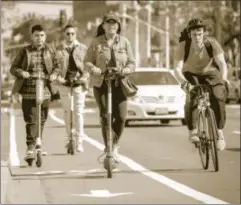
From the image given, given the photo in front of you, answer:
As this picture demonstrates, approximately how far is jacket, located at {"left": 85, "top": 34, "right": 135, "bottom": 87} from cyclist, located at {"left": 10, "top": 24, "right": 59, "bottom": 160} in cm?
37

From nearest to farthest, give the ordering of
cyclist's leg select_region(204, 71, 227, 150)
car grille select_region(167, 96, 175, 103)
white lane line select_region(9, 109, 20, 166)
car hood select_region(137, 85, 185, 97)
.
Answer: cyclist's leg select_region(204, 71, 227, 150), car hood select_region(137, 85, 185, 97), car grille select_region(167, 96, 175, 103), white lane line select_region(9, 109, 20, 166)

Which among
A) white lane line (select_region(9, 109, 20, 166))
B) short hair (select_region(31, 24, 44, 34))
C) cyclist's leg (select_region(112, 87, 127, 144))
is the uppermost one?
short hair (select_region(31, 24, 44, 34))

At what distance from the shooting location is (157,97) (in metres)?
13.4

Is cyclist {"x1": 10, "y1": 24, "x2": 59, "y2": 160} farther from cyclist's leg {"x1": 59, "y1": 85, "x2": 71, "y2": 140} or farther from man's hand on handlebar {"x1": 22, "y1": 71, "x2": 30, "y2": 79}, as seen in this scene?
cyclist's leg {"x1": 59, "y1": 85, "x2": 71, "y2": 140}

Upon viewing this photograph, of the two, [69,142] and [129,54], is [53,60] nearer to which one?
[129,54]

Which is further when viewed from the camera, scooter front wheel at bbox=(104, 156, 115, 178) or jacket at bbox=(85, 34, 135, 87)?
scooter front wheel at bbox=(104, 156, 115, 178)

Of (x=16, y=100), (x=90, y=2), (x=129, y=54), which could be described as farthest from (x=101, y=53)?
(x=90, y=2)

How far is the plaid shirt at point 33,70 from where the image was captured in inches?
460

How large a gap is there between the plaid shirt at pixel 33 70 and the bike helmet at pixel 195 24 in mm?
1458

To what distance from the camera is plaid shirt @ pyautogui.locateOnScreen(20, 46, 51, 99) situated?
1170cm

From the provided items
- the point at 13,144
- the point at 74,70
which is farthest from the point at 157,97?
the point at 13,144

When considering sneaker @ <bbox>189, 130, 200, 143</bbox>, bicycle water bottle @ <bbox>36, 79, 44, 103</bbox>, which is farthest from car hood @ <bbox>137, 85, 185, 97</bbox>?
bicycle water bottle @ <bbox>36, 79, 44, 103</bbox>

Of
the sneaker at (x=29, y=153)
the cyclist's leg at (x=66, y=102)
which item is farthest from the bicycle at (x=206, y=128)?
the sneaker at (x=29, y=153)

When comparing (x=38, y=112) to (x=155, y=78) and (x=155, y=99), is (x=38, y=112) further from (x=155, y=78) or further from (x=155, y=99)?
(x=155, y=78)
